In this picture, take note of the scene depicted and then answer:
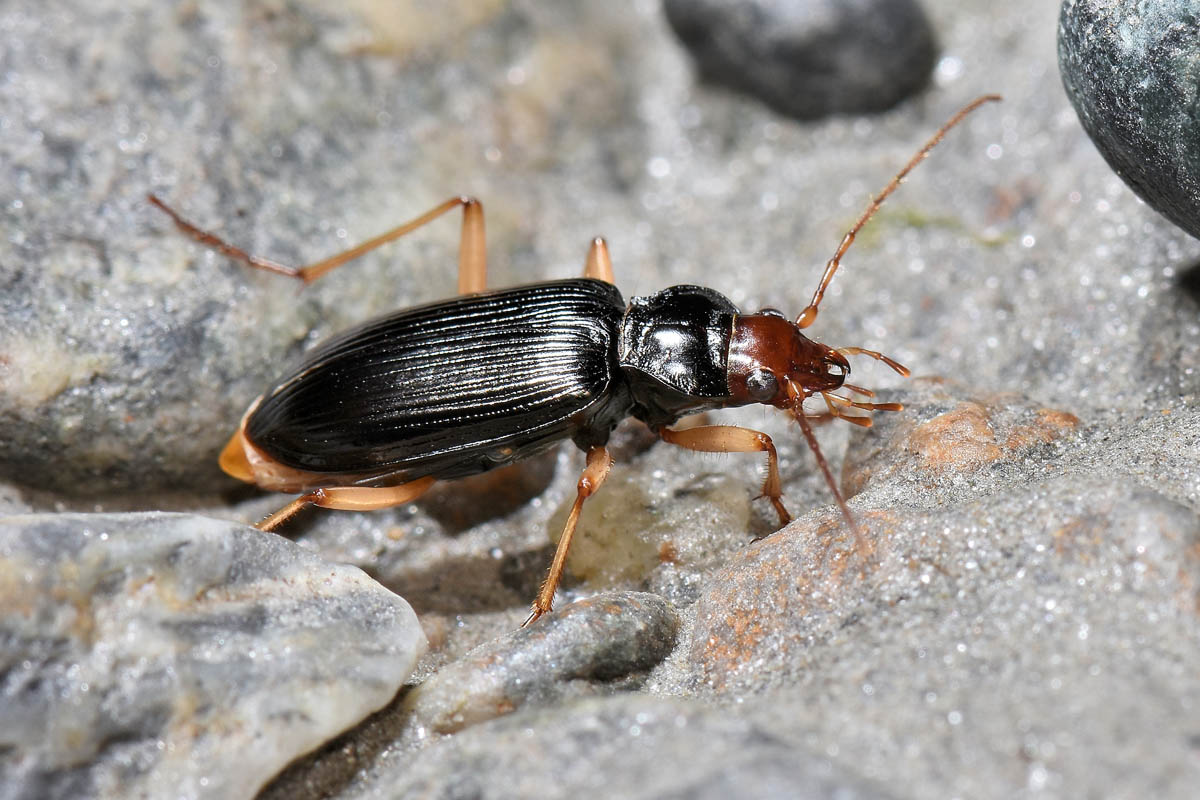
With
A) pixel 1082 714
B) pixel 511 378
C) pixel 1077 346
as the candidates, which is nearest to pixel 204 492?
pixel 511 378

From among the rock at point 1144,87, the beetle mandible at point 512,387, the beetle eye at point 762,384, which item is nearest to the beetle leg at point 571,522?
the beetle mandible at point 512,387

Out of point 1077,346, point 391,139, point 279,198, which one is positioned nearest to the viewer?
point 1077,346

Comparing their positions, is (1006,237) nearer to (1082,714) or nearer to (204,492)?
(1082,714)

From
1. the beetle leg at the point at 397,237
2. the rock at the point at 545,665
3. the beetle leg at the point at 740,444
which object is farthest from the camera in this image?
the beetle leg at the point at 397,237

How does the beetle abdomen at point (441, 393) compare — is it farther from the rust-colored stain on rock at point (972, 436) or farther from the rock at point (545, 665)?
the rust-colored stain on rock at point (972, 436)

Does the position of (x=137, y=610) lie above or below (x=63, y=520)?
below

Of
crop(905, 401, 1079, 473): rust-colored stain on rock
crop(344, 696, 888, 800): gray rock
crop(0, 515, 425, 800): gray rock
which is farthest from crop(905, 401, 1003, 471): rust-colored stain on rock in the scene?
crop(0, 515, 425, 800): gray rock

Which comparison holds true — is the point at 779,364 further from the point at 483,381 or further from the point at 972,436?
the point at 483,381

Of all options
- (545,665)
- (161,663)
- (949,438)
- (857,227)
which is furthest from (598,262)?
(161,663)
